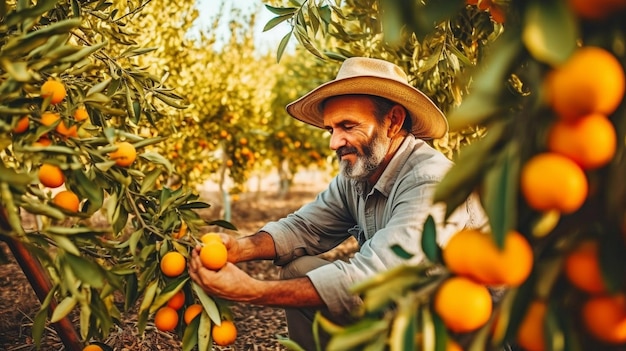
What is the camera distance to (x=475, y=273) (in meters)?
0.82

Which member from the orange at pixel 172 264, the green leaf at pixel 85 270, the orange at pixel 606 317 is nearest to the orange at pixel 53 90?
the green leaf at pixel 85 270

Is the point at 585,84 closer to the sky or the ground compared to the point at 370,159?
closer to the sky

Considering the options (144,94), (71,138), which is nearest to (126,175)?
(71,138)

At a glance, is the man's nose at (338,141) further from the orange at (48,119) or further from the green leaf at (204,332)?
the orange at (48,119)

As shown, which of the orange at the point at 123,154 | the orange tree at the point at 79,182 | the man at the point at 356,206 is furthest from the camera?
the man at the point at 356,206

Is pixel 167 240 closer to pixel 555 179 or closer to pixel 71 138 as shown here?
pixel 71 138

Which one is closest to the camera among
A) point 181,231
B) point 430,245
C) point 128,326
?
point 430,245

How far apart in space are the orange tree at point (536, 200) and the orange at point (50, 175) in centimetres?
70

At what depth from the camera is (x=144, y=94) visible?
1926 mm

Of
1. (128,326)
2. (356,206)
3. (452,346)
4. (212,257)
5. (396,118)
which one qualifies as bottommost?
(128,326)

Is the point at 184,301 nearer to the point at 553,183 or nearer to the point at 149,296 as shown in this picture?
the point at 149,296

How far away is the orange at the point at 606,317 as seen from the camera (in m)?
0.77

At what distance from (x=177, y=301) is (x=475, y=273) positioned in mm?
988

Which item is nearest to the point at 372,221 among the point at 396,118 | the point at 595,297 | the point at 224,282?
the point at 396,118
